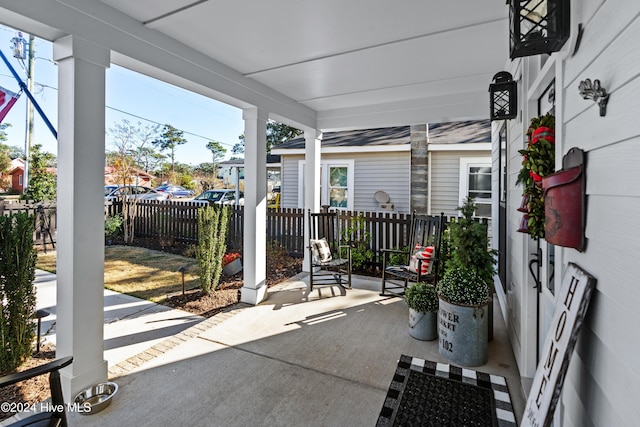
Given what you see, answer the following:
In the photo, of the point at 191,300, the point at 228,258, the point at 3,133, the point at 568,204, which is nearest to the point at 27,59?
the point at 3,133

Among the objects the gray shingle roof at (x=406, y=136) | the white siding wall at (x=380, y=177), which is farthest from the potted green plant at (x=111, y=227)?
the white siding wall at (x=380, y=177)

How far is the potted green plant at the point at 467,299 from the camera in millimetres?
2709

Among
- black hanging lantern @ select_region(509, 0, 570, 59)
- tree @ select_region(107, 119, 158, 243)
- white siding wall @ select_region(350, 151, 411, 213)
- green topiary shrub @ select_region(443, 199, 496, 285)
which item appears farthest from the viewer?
tree @ select_region(107, 119, 158, 243)

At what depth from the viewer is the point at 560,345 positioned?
1106 mm

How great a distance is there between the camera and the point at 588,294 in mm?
1069

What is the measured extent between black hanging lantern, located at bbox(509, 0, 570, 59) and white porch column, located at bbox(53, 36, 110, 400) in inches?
102

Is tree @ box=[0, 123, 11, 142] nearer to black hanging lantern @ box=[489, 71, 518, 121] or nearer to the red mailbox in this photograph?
black hanging lantern @ box=[489, 71, 518, 121]

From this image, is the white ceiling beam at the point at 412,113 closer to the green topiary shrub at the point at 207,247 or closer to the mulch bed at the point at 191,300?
the green topiary shrub at the point at 207,247

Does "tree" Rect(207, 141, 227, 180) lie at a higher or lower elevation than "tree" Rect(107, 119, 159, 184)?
higher

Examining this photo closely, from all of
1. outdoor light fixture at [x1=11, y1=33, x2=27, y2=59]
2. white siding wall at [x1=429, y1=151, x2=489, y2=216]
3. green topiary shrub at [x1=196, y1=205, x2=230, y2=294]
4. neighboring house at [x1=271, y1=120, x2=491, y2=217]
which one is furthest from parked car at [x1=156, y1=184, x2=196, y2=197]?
green topiary shrub at [x1=196, y1=205, x2=230, y2=294]

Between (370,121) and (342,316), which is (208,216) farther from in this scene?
(370,121)

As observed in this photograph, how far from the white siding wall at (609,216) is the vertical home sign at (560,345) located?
4 cm

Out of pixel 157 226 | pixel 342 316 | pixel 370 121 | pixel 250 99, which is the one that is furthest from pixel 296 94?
pixel 157 226

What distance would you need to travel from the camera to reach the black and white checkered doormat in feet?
6.59
